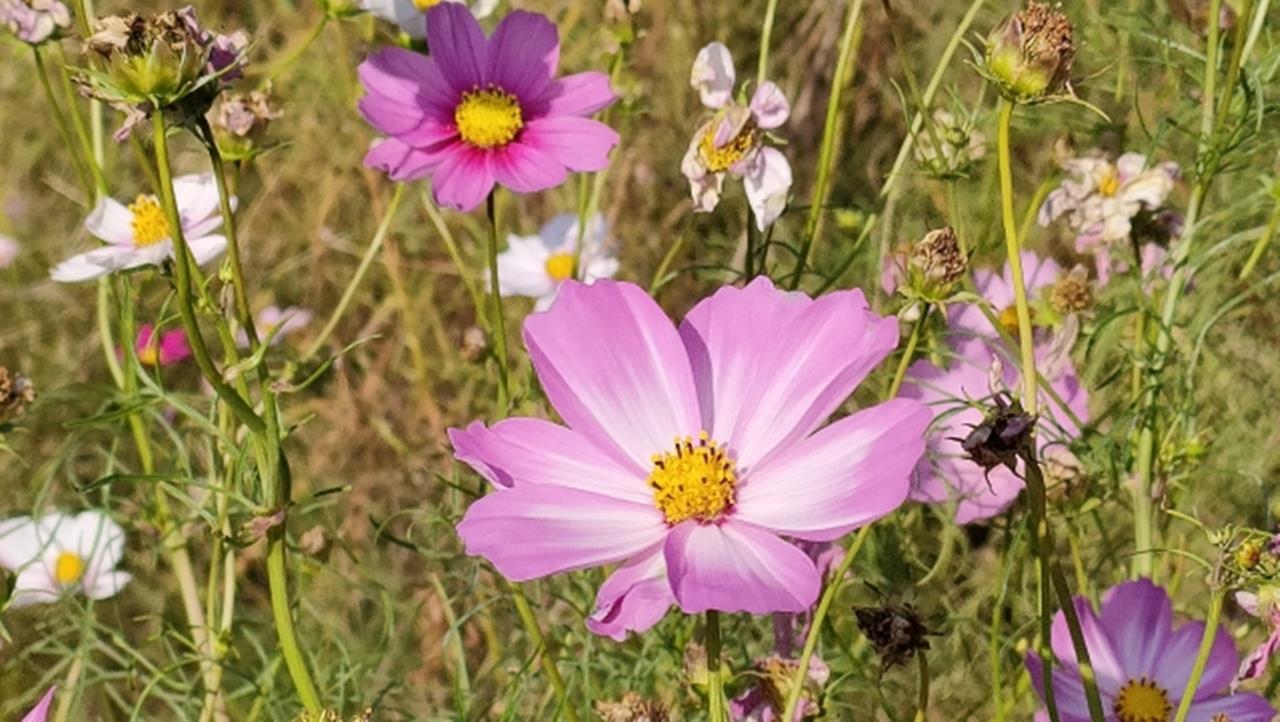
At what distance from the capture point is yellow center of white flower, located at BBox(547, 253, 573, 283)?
127 cm

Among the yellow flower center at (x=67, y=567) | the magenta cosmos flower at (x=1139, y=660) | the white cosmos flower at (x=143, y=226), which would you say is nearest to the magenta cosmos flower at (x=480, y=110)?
the white cosmos flower at (x=143, y=226)

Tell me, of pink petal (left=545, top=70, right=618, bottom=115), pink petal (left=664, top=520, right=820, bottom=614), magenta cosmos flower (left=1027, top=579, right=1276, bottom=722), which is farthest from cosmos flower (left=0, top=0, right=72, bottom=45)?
magenta cosmos flower (left=1027, top=579, right=1276, bottom=722)

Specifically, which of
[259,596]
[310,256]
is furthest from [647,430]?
[310,256]

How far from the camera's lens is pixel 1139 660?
68 centimetres

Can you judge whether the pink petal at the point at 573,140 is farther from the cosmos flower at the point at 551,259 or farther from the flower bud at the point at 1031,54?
the cosmos flower at the point at 551,259

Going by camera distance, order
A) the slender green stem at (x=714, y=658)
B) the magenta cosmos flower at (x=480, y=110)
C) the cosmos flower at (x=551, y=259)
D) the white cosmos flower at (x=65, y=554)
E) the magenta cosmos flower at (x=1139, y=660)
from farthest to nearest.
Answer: the cosmos flower at (x=551, y=259)
the white cosmos flower at (x=65, y=554)
the magenta cosmos flower at (x=480, y=110)
the magenta cosmos flower at (x=1139, y=660)
the slender green stem at (x=714, y=658)

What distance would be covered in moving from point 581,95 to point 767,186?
0.14 m

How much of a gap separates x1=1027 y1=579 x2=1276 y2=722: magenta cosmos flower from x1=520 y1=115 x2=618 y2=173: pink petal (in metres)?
0.31

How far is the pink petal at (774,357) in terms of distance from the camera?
53 centimetres

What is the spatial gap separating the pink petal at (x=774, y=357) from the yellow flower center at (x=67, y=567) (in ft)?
2.06

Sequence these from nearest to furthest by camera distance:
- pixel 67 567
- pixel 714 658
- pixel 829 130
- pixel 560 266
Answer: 1. pixel 714 658
2. pixel 829 130
3. pixel 67 567
4. pixel 560 266

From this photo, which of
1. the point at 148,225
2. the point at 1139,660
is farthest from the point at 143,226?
the point at 1139,660

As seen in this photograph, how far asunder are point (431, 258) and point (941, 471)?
1071mm

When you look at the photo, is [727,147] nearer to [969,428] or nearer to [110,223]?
[969,428]
